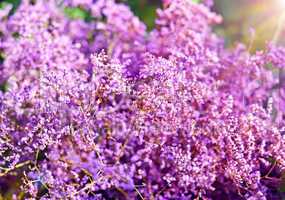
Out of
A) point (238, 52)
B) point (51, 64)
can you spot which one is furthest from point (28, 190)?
point (238, 52)

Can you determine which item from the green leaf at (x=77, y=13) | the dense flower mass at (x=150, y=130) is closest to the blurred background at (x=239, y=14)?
the green leaf at (x=77, y=13)

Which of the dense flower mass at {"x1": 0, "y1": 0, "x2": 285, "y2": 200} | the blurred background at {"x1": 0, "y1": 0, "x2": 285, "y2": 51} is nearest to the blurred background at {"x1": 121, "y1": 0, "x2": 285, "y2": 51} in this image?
the blurred background at {"x1": 0, "y1": 0, "x2": 285, "y2": 51}

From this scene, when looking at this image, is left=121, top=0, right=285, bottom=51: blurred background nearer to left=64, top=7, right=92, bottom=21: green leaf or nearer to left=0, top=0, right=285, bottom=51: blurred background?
left=0, top=0, right=285, bottom=51: blurred background

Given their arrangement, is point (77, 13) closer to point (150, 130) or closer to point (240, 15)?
point (240, 15)

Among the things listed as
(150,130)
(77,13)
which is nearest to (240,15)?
(77,13)

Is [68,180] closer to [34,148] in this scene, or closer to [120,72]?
[34,148]

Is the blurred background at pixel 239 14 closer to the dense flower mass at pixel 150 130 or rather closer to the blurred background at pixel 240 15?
the blurred background at pixel 240 15
